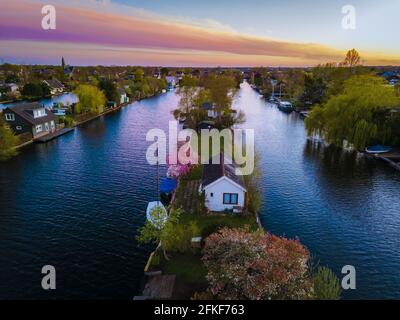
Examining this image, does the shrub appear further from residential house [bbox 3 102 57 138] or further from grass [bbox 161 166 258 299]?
residential house [bbox 3 102 57 138]

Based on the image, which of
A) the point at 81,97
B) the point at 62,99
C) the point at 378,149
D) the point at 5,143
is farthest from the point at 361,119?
the point at 62,99

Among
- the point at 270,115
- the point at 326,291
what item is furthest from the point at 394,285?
the point at 270,115

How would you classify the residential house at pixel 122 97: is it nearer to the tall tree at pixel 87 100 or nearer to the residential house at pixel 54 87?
the tall tree at pixel 87 100

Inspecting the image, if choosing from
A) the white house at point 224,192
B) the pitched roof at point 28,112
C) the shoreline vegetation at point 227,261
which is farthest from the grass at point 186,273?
the pitched roof at point 28,112

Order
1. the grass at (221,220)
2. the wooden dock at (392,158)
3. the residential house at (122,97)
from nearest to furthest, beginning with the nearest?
the grass at (221,220), the wooden dock at (392,158), the residential house at (122,97)

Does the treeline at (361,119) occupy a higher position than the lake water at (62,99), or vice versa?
Result: the lake water at (62,99)

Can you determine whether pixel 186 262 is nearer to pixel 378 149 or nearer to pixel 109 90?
pixel 378 149
